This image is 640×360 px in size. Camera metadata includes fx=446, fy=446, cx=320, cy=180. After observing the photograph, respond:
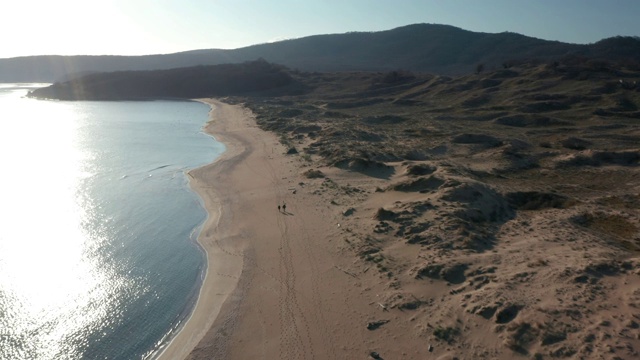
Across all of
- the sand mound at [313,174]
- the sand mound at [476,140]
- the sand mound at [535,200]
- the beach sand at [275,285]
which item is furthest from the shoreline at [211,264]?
the sand mound at [476,140]

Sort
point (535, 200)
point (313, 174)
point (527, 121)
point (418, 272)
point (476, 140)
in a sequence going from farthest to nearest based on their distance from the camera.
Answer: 1. point (527, 121)
2. point (476, 140)
3. point (313, 174)
4. point (535, 200)
5. point (418, 272)

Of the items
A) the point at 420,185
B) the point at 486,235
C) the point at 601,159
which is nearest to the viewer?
the point at 486,235

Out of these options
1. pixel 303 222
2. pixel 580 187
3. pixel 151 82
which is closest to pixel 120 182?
pixel 303 222

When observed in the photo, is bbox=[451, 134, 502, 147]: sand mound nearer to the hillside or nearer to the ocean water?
the hillside

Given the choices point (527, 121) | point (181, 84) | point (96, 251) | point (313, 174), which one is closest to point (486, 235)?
point (313, 174)

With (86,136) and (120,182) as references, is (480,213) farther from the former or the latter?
(86,136)

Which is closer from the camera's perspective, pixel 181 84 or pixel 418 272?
pixel 418 272

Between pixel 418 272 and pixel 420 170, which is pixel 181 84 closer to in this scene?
pixel 420 170
